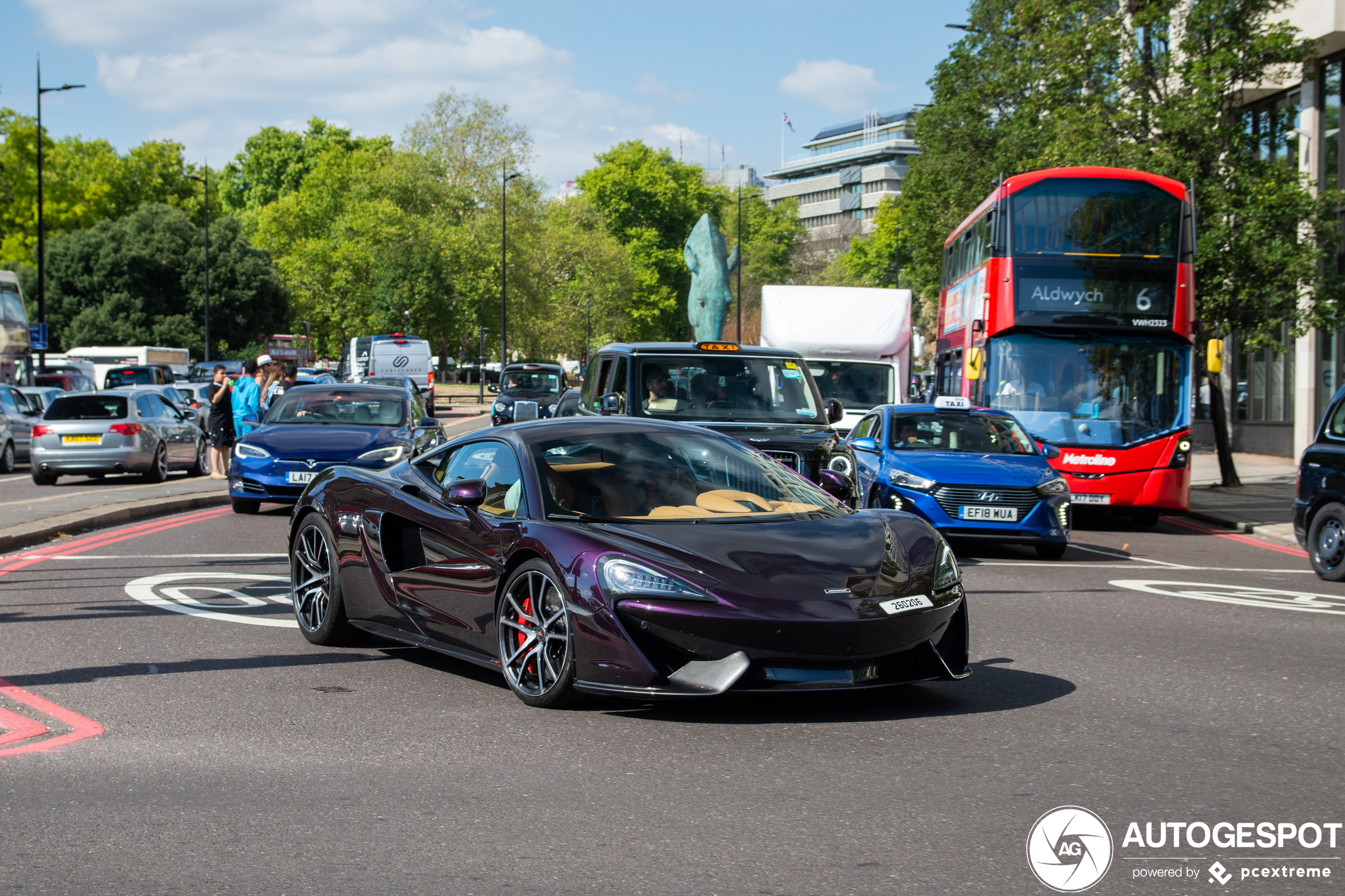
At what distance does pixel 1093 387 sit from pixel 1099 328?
76 centimetres

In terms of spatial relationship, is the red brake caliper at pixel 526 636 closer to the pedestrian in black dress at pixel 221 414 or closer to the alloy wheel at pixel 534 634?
the alloy wheel at pixel 534 634

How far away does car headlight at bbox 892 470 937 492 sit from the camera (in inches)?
526

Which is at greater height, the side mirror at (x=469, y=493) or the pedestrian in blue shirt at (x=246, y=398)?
the pedestrian in blue shirt at (x=246, y=398)

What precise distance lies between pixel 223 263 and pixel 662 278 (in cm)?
3474

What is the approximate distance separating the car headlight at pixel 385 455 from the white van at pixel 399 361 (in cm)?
3470

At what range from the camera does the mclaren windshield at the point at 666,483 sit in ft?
20.7

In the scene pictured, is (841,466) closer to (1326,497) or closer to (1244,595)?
(1244,595)

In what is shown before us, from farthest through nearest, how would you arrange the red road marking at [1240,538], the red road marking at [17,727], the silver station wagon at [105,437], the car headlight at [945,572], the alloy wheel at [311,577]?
the silver station wagon at [105,437], the red road marking at [1240,538], the alloy wheel at [311,577], the car headlight at [945,572], the red road marking at [17,727]

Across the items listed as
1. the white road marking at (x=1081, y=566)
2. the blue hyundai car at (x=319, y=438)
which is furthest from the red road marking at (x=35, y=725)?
the white road marking at (x=1081, y=566)

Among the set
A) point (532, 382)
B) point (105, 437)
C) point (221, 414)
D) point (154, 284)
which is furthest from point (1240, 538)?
point (154, 284)

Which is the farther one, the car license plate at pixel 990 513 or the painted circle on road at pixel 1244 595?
the car license plate at pixel 990 513

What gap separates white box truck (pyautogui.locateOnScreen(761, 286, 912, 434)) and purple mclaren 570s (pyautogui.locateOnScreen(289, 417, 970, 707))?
15.6 m

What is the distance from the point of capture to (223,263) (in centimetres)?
7119

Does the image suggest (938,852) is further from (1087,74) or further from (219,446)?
(1087,74)
